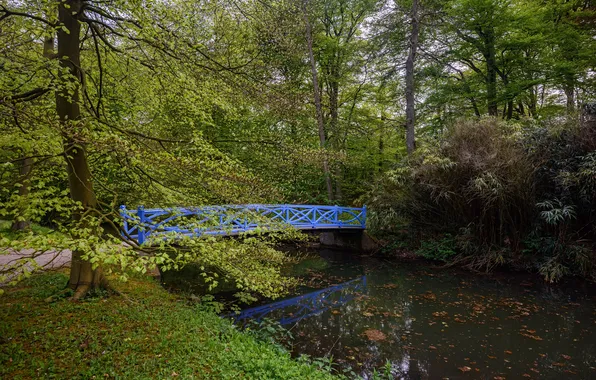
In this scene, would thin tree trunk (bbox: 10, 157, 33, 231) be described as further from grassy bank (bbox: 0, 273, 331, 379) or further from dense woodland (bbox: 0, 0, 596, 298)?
grassy bank (bbox: 0, 273, 331, 379)

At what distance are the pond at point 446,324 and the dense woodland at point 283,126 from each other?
1.07 metres

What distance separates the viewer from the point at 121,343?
3.60 meters

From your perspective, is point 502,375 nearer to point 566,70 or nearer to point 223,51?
point 223,51

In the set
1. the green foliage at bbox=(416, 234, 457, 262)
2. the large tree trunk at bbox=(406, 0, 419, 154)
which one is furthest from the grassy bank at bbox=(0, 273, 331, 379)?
the large tree trunk at bbox=(406, 0, 419, 154)

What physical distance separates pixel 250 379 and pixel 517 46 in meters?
15.1

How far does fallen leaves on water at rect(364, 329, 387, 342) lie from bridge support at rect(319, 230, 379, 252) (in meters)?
6.71

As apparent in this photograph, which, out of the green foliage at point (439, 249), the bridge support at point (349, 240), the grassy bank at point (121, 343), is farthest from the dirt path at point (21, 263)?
the green foliage at point (439, 249)

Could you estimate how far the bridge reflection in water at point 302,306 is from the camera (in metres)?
6.20

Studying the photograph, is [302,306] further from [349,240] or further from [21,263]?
[349,240]

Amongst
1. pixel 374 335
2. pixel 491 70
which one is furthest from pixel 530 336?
pixel 491 70

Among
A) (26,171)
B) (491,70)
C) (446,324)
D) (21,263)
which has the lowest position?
(446,324)

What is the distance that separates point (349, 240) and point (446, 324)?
7.44 meters

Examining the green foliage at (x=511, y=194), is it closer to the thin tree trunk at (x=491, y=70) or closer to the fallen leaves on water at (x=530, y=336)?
the fallen leaves on water at (x=530, y=336)

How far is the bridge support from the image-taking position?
1251 centimetres
